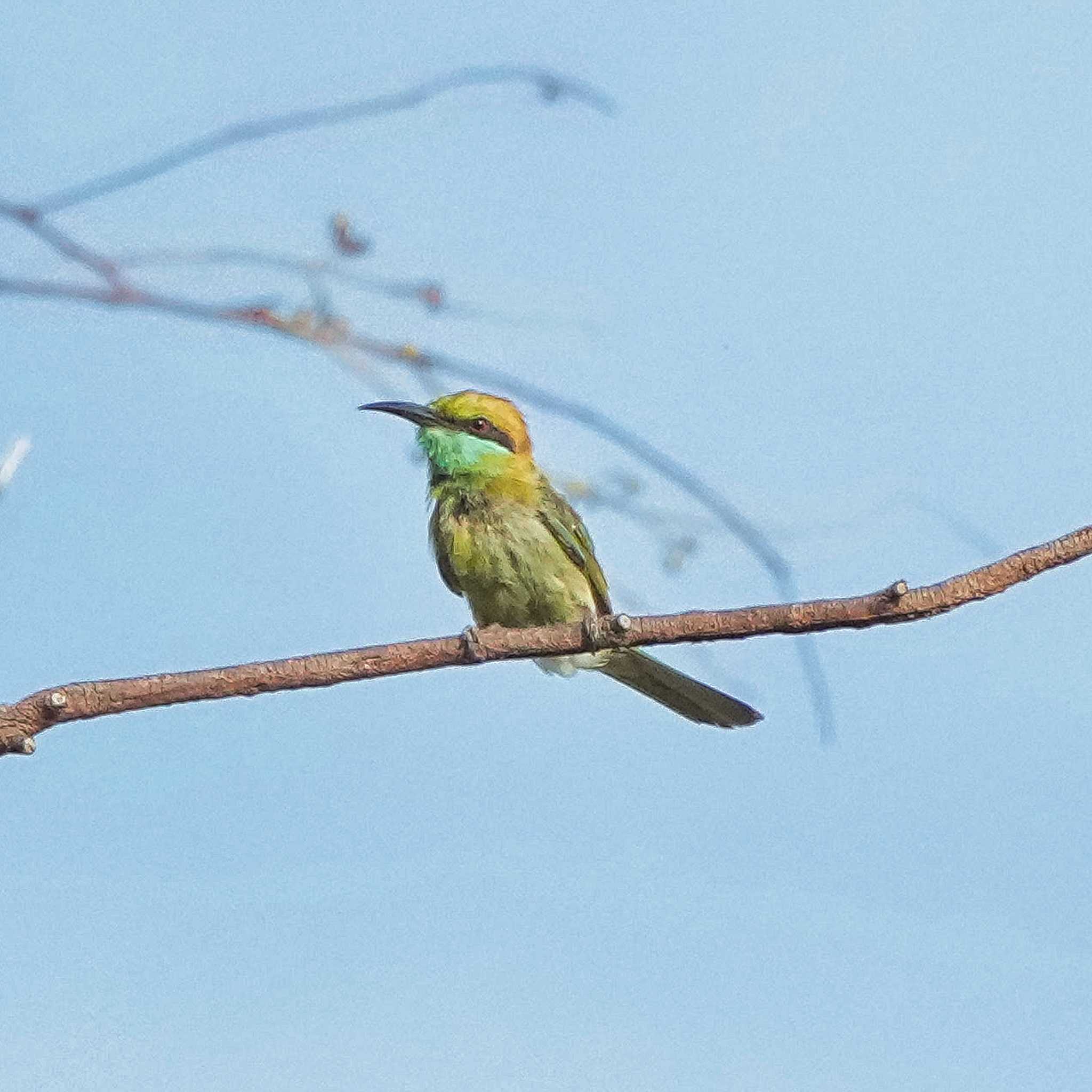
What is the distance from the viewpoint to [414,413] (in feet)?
15.7

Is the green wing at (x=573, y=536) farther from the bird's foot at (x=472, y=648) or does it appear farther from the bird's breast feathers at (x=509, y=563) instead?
the bird's foot at (x=472, y=648)

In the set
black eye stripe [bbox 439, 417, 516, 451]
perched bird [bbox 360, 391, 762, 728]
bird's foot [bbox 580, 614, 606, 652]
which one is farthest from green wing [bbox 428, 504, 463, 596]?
bird's foot [bbox 580, 614, 606, 652]

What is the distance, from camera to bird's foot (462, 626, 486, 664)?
262 cm

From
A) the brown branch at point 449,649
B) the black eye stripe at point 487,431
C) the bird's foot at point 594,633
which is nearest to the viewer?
the brown branch at point 449,649

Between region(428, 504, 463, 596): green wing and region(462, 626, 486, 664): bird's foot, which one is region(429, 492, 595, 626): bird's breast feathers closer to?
region(428, 504, 463, 596): green wing

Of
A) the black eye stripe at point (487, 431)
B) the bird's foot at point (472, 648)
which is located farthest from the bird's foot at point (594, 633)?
the black eye stripe at point (487, 431)

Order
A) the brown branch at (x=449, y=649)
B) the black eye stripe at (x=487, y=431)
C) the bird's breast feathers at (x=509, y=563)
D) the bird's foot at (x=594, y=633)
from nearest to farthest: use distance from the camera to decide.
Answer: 1. the brown branch at (x=449, y=649)
2. the bird's foot at (x=594, y=633)
3. the bird's breast feathers at (x=509, y=563)
4. the black eye stripe at (x=487, y=431)

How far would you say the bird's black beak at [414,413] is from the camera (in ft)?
15.6

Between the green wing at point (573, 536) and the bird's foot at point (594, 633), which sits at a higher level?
the green wing at point (573, 536)

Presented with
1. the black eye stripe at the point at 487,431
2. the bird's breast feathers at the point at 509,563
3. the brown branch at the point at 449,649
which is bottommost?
the brown branch at the point at 449,649

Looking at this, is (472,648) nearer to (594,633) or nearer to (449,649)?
(449,649)

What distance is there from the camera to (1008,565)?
248 centimetres

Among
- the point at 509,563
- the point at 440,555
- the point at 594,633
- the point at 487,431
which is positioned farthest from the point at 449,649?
the point at 487,431

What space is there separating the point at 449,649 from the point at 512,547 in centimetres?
193
